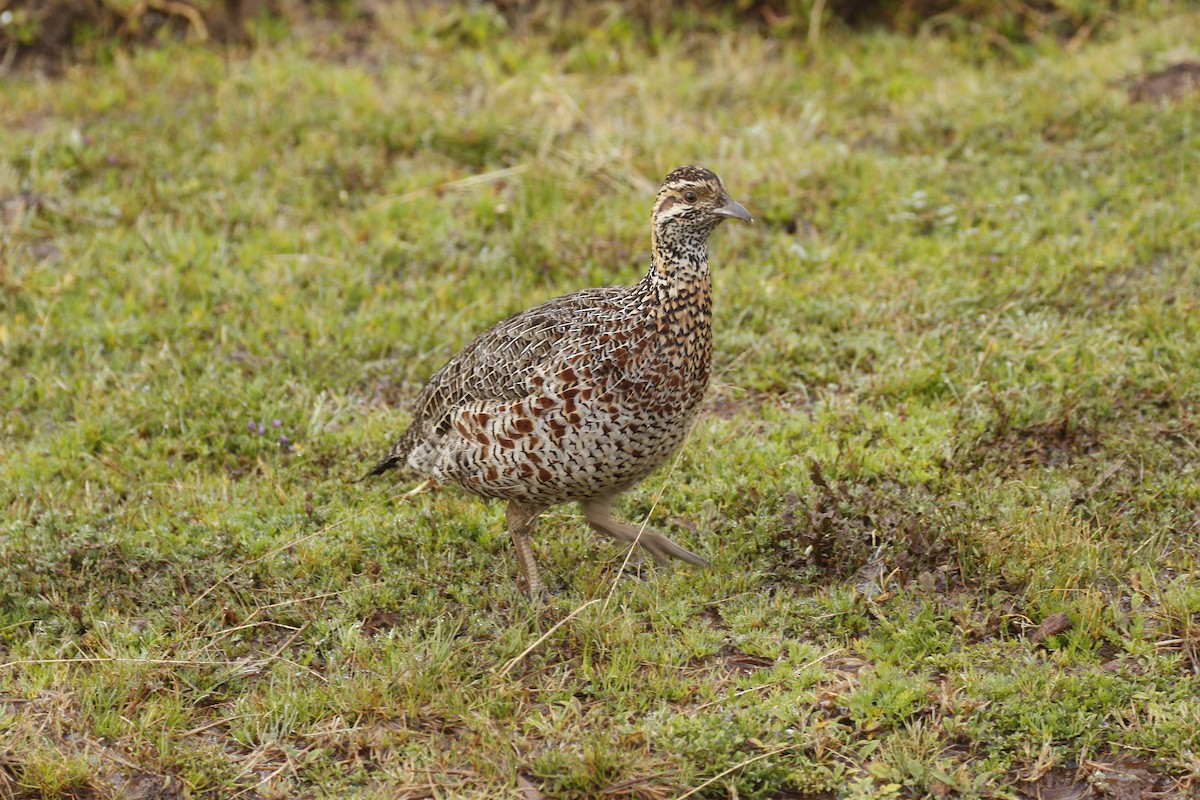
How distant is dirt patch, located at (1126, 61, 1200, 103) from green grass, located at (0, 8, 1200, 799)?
26cm

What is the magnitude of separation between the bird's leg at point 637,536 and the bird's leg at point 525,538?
257mm

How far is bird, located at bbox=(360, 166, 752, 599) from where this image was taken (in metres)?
5.13

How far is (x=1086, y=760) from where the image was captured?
448 cm

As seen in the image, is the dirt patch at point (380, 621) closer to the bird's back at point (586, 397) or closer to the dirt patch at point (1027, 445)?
the bird's back at point (586, 397)

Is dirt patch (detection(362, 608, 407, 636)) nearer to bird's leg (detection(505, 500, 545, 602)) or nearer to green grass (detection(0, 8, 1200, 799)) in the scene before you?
green grass (detection(0, 8, 1200, 799))

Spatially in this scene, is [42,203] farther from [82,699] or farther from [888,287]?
[888,287]

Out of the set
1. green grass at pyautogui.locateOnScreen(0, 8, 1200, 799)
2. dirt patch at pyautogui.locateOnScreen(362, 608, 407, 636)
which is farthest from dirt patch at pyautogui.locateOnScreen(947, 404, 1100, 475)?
dirt patch at pyautogui.locateOnScreen(362, 608, 407, 636)

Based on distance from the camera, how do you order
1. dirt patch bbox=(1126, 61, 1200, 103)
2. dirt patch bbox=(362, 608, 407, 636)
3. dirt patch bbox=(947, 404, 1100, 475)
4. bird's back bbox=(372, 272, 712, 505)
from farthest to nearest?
dirt patch bbox=(1126, 61, 1200, 103) < dirt patch bbox=(947, 404, 1100, 475) < dirt patch bbox=(362, 608, 407, 636) < bird's back bbox=(372, 272, 712, 505)

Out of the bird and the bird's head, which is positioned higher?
the bird's head

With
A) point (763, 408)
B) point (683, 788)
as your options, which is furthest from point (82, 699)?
point (763, 408)

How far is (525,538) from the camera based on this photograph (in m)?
5.64

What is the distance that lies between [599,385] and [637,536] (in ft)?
2.64

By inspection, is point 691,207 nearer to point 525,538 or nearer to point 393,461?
point 525,538

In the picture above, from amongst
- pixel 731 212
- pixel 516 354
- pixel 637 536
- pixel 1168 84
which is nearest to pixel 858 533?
pixel 637 536
